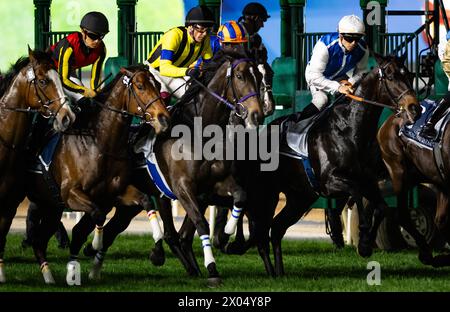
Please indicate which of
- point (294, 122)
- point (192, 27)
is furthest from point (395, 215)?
point (192, 27)

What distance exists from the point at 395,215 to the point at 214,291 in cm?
294

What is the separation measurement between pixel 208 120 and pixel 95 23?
1.42 metres

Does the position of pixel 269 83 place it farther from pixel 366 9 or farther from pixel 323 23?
pixel 323 23

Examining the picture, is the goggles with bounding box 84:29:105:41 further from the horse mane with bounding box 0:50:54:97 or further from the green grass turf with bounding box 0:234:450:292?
the green grass turf with bounding box 0:234:450:292

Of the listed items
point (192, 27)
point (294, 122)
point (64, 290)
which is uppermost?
point (192, 27)

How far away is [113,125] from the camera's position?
12.8 m

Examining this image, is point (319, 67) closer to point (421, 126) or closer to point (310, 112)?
point (310, 112)

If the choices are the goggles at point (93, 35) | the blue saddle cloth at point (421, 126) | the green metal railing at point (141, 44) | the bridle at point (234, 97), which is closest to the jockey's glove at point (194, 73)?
the bridle at point (234, 97)

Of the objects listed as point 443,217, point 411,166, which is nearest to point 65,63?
point 411,166

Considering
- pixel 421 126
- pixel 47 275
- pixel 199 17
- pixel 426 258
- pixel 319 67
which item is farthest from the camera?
Result: pixel 421 126

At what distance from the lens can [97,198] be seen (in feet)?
41.4

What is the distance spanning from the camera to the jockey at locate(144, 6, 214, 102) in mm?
13531

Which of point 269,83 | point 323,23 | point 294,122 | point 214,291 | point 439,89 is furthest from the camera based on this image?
point 323,23

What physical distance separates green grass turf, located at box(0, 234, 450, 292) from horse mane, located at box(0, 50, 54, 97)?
5.26 ft
